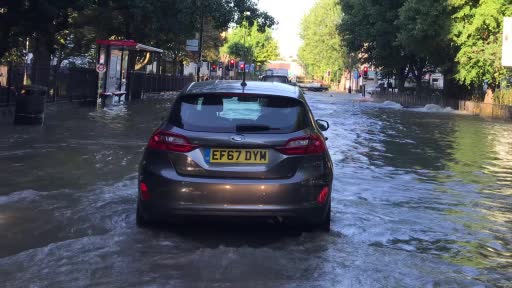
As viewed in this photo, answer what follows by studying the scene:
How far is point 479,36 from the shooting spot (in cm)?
2975

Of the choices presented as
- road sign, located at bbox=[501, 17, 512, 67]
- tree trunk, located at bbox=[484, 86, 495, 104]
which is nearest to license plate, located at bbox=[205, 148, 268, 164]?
road sign, located at bbox=[501, 17, 512, 67]

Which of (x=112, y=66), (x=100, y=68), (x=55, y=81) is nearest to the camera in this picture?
(x=55, y=81)

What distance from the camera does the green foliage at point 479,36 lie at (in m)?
28.0

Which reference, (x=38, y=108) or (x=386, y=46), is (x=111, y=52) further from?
(x=386, y=46)

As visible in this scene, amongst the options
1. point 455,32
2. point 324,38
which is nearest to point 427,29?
point 455,32

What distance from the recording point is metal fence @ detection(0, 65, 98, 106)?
17.4 metres

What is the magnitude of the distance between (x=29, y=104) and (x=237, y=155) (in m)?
11.2

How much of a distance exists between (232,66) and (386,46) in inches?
1222

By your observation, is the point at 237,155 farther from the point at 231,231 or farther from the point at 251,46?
the point at 251,46

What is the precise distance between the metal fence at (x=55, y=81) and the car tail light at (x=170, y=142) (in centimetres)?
1085

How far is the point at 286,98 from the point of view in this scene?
5793 mm

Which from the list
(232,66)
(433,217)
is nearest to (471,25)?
(433,217)

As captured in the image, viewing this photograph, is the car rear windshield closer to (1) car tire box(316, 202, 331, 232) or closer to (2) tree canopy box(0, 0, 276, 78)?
(1) car tire box(316, 202, 331, 232)

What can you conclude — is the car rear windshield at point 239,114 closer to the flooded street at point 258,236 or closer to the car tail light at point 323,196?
the car tail light at point 323,196
